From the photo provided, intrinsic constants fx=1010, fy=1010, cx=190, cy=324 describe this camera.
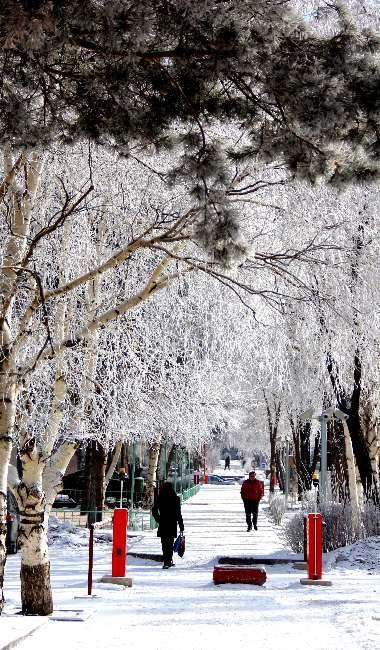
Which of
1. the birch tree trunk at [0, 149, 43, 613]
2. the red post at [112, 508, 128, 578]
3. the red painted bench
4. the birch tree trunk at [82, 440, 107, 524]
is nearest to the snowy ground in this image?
the red painted bench

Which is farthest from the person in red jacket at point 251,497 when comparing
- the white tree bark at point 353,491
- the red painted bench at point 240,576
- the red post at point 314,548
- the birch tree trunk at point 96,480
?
the red painted bench at point 240,576

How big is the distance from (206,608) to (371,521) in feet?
22.5

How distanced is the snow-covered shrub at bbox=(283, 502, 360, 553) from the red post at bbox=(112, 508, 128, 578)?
5066 millimetres

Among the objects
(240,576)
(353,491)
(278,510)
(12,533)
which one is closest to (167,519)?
(240,576)

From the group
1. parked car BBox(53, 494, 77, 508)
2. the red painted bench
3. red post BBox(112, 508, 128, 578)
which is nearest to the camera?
red post BBox(112, 508, 128, 578)

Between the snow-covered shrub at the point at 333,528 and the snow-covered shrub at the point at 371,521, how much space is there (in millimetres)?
267

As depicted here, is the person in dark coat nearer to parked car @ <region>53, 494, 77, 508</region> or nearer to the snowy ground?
the snowy ground

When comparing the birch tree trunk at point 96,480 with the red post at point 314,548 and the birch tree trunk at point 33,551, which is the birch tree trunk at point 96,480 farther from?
the birch tree trunk at point 33,551

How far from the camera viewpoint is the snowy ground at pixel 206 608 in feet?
32.8

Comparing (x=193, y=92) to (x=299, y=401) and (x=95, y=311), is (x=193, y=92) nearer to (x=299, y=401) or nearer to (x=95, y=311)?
(x=95, y=311)

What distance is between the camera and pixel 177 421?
20.4m

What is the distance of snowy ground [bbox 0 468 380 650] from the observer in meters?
9.98

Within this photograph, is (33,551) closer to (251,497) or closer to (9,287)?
(9,287)

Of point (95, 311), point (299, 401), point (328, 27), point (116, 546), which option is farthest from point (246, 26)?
point (299, 401)
